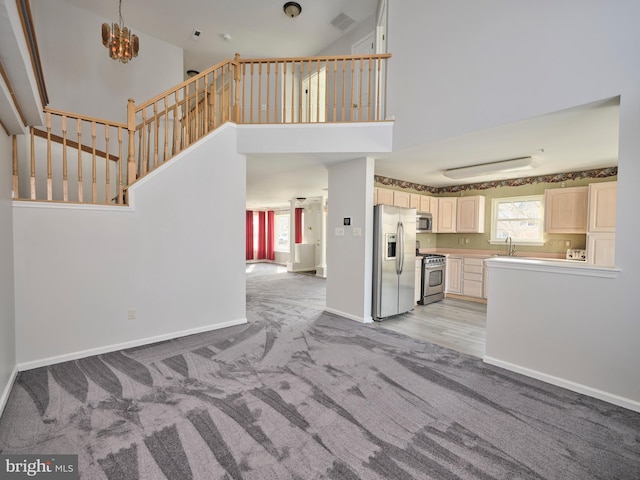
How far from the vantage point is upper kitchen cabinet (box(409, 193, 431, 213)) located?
18.8ft

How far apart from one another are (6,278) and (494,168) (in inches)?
227

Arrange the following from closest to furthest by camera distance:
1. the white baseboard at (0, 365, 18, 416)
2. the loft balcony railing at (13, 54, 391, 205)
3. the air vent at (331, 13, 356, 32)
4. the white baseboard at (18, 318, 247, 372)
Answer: the white baseboard at (0, 365, 18, 416) < the white baseboard at (18, 318, 247, 372) < the loft balcony railing at (13, 54, 391, 205) < the air vent at (331, 13, 356, 32)

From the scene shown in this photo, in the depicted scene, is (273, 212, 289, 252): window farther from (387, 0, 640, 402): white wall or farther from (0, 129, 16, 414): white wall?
(0, 129, 16, 414): white wall

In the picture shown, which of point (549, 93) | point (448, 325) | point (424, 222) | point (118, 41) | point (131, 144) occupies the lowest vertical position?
point (448, 325)

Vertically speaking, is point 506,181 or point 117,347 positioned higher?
point 506,181

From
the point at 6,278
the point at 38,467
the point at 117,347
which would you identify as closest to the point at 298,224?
the point at 117,347

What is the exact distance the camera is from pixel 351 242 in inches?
175

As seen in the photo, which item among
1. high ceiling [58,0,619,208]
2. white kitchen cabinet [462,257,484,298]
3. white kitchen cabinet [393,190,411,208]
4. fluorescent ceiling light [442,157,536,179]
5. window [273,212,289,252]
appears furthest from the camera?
window [273,212,289,252]

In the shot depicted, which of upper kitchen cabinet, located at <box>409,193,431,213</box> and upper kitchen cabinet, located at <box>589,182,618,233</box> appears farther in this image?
upper kitchen cabinet, located at <box>409,193,431,213</box>

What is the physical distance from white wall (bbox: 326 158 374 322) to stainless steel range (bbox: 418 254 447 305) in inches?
62.3

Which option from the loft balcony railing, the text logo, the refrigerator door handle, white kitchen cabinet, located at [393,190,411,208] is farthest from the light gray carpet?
white kitchen cabinet, located at [393,190,411,208]

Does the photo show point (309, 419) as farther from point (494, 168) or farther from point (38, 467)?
point (494, 168)

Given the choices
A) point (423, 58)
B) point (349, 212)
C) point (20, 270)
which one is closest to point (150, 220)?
point (20, 270)

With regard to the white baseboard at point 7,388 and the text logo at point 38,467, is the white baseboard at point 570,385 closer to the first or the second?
the text logo at point 38,467
